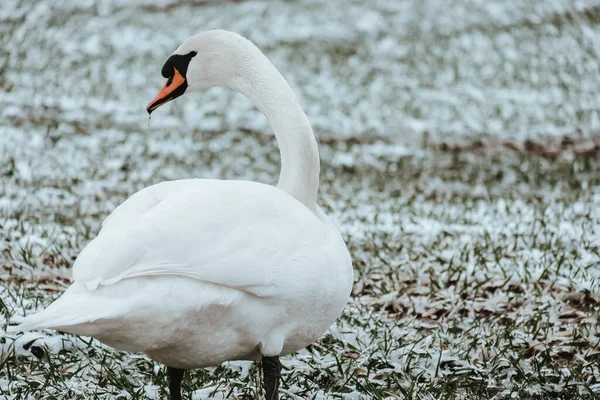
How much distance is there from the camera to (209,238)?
2797mm

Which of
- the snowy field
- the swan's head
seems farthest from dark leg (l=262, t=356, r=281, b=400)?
the swan's head

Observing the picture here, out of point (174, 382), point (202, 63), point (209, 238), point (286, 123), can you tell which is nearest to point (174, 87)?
point (202, 63)

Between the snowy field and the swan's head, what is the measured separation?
4.20ft

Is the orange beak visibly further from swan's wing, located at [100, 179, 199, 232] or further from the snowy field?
the snowy field

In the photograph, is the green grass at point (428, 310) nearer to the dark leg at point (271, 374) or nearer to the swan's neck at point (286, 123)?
the dark leg at point (271, 374)

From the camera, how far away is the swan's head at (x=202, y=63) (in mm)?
3697

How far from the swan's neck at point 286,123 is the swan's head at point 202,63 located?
53 millimetres

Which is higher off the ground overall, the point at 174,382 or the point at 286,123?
the point at 286,123

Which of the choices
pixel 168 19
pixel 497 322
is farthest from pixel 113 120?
pixel 497 322

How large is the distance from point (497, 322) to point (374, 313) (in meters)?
0.67

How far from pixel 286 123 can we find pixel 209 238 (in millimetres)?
1016

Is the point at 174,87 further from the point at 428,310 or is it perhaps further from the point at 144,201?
the point at 428,310

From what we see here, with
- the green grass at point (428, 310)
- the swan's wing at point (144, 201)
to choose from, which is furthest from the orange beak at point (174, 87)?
the green grass at point (428, 310)

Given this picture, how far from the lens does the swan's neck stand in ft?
11.8
